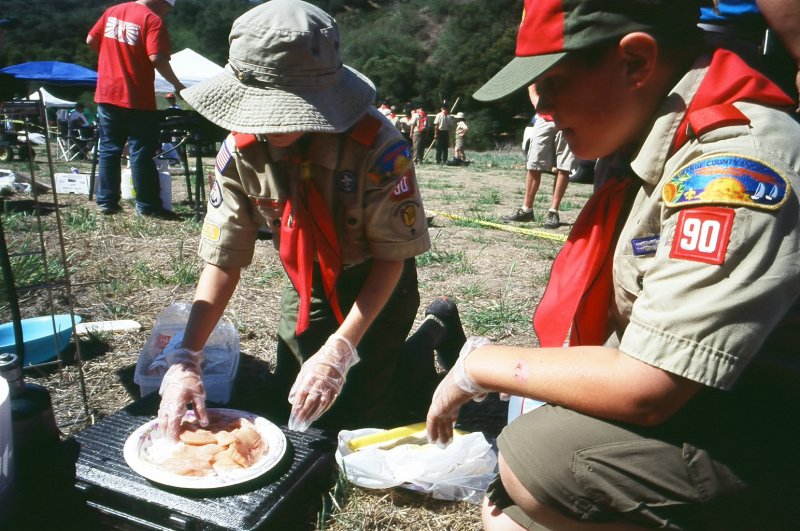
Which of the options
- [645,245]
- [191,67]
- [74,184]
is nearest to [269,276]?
[645,245]

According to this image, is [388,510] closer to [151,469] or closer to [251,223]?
[151,469]

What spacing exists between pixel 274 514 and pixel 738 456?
1150mm

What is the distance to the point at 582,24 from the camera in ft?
3.91

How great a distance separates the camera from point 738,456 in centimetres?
129

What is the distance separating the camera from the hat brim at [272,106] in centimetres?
176

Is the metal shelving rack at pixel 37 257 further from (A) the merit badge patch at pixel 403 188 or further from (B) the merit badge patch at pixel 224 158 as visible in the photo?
(A) the merit badge patch at pixel 403 188

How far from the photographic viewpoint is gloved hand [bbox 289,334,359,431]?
1.93 metres

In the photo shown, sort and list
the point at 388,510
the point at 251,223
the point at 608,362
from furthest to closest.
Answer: the point at 251,223 < the point at 388,510 < the point at 608,362

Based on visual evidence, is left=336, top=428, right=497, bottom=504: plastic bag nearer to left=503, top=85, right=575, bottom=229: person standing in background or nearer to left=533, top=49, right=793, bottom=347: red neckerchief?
left=533, top=49, right=793, bottom=347: red neckerchief

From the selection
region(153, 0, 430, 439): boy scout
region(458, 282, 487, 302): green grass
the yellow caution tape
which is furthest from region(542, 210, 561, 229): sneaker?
region(153, 0, 430, 439): boy scout

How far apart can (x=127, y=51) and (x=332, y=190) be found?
15.4 feet

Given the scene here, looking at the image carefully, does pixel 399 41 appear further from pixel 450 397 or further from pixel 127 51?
pixel 450 397

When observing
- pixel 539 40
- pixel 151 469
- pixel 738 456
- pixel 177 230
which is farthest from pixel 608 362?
pixel 177 230

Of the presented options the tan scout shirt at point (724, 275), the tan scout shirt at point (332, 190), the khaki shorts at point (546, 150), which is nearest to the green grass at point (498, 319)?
the tan scout shirt at point (332, 190)
